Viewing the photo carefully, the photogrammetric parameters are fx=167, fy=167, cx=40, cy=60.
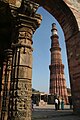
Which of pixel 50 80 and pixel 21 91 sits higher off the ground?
pixel 50 80

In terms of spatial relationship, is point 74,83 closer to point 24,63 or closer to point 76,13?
point 76,13

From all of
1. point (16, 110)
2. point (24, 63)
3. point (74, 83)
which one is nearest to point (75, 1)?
point (74, 83)

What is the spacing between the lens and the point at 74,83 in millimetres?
7273

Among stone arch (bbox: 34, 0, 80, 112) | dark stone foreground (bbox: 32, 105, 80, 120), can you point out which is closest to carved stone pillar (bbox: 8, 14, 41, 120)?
dark stone foreground (bbox: 32, 105, 80, 120)

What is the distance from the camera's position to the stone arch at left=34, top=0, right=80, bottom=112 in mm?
7094

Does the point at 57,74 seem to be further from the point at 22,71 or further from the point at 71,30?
the point at 22,71

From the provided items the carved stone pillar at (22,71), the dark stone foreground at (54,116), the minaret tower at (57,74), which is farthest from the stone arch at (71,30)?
the minaret tower at (57,74)

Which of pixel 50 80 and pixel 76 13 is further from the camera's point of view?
pixel 50 80

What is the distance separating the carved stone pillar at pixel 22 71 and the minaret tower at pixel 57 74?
19.7 metres

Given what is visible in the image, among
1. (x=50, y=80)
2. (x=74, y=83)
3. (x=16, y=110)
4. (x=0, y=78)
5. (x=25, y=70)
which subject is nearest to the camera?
(x=16, y=110)

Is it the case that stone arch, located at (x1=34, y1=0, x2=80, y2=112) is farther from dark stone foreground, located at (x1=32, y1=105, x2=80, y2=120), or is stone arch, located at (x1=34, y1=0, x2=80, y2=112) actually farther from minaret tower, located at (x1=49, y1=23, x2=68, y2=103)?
minaret tower, located at (x1=49, y1=23, x2=68, y2=103)

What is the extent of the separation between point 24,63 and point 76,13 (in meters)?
5.70

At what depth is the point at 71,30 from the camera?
25.0 ft

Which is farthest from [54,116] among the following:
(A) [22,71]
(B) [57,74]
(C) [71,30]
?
(B) [57,74]
